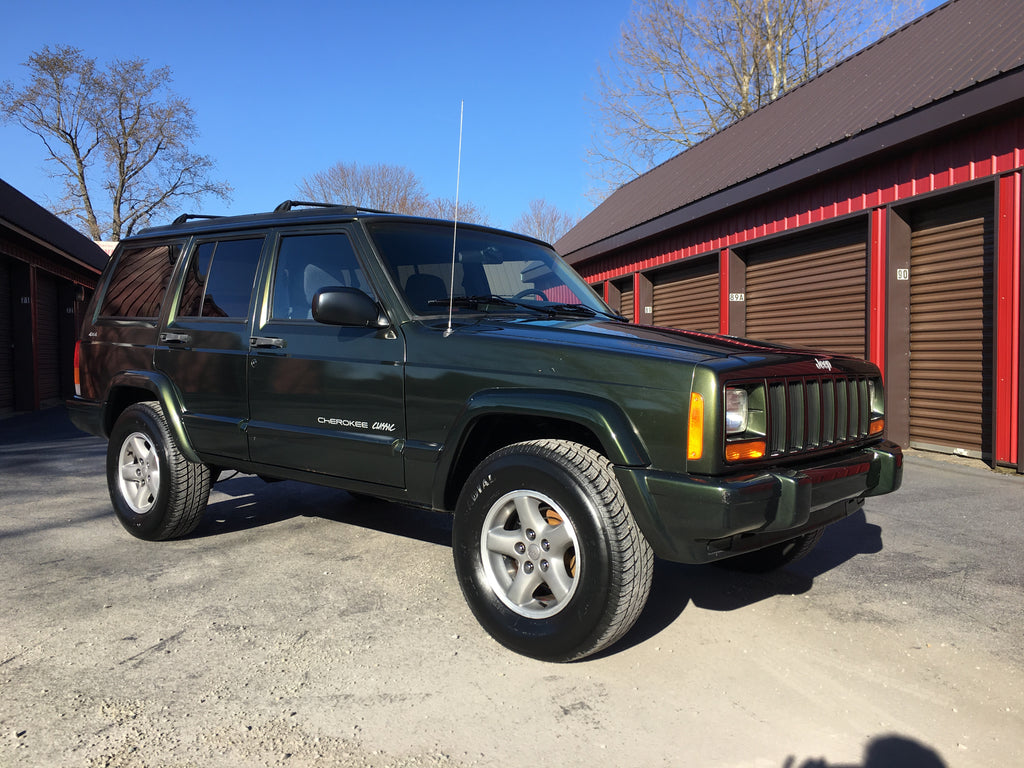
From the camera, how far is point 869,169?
9.06 metres

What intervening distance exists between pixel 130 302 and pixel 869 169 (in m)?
8.33

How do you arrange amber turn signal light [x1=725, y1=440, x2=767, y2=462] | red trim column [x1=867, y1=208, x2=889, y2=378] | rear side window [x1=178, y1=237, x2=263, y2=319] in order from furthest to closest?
1. red trim column [x1=867, y1=208, x2=889, y2=378]
2. rear side window [x1=178, y1=237, x2=263, y2=319]
3. amber turn signal light [x1=725, y1=440, x2=767, y2=462]

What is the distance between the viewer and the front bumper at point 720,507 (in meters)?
2.59

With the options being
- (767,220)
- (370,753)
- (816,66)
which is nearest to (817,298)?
(767,220)

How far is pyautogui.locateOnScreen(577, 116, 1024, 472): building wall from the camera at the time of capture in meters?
Result: 7.43

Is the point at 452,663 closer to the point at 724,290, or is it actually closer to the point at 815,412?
the point at 815,412

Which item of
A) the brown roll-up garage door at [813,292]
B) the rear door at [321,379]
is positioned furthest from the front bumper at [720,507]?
the brown roll-up garage door at [813,292]

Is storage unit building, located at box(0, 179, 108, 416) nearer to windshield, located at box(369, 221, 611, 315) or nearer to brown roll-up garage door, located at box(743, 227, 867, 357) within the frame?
windshield, located at box(369, 221, 611, 315)

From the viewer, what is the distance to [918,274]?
8.77 meters

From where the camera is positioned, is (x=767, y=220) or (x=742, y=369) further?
A: (x=767, y=220)

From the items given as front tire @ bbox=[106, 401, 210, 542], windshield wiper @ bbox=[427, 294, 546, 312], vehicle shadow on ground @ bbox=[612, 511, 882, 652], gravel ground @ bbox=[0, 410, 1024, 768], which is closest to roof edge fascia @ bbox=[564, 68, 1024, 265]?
gravel ground @ bbox=[0, 410, 1024, 768]

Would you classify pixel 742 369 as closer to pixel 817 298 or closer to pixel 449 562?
pixel 449 562

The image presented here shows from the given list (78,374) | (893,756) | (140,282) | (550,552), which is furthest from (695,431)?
(78,374)

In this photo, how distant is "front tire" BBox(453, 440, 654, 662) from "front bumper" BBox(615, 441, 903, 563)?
11 cm
